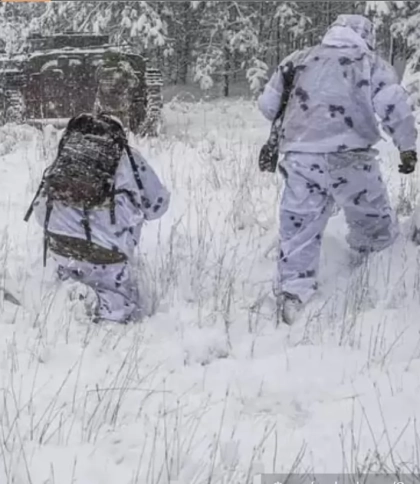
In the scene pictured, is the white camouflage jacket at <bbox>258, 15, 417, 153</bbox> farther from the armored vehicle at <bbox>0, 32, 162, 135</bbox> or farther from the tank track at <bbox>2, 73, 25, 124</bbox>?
the tank track at <bbox>2, 73, 25, 124</bbox>

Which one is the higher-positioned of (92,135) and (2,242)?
(92,135)

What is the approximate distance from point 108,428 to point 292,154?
2049 millimetres

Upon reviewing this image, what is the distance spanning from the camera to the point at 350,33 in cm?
430

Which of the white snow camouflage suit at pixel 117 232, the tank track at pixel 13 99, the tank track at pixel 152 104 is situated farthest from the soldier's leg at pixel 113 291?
the tank track at pixel 13 99

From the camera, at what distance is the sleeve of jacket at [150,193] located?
4.18 metres

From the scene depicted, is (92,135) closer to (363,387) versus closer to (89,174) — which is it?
(89,174)

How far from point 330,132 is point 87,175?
1.38m

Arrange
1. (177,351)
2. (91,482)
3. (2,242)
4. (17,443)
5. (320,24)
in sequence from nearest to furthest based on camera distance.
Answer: (91,482)
(17,443)
(177,351)
(2,242)
(320,24)

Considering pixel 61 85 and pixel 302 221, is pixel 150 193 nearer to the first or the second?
pixel 302 221

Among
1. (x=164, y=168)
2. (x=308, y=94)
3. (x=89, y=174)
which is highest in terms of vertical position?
(x=308, y=94)

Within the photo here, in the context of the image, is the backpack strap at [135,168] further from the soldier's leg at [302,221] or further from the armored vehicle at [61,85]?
the armored vehicle at [61,85]

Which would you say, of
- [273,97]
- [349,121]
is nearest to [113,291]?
[273,97]

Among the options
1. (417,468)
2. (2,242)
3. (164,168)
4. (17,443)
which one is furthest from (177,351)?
(164,168)

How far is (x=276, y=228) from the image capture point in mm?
5762
